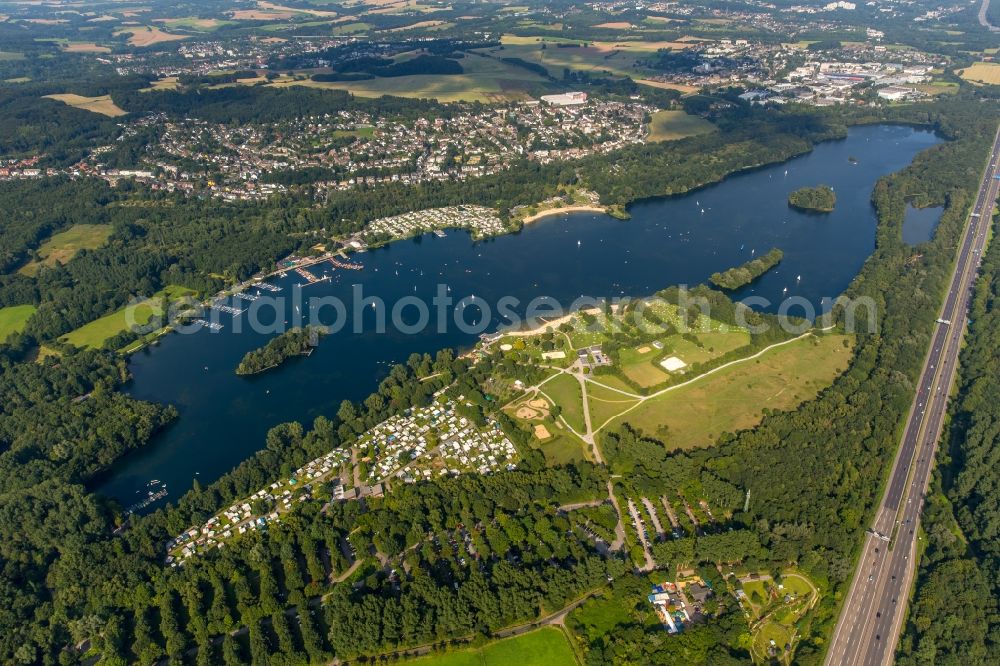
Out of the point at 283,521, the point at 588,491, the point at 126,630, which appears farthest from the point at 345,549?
the point at 588,491

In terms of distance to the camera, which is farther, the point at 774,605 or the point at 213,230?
the point at 213,230

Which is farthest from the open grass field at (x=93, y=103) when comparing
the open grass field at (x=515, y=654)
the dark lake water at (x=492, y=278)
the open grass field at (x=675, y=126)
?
the open grass field at (x=515, y=654)

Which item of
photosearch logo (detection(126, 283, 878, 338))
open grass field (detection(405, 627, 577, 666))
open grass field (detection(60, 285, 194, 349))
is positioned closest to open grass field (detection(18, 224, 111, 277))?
open grass field (detection(60, 285, 194, 349))

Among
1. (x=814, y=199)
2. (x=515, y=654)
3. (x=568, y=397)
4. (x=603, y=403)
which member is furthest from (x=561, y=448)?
(x=814, y=199)

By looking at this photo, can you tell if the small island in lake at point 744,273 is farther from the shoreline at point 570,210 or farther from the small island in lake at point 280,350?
the small island in lake at point 280,350

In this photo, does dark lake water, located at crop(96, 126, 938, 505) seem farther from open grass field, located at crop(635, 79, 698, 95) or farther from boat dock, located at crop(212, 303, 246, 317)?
Result: open grass field, located at crop(635, 79, 698, 95)

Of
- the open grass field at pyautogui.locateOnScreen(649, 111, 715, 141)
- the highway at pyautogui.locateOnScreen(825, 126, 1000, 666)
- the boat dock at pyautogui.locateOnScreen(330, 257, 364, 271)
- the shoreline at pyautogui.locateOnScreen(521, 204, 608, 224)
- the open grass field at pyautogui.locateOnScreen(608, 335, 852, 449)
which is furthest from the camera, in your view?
the open grass field at pyautogui.locateOnScreen(649, 111, 715, 141)

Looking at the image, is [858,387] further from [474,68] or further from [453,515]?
[474,68]
